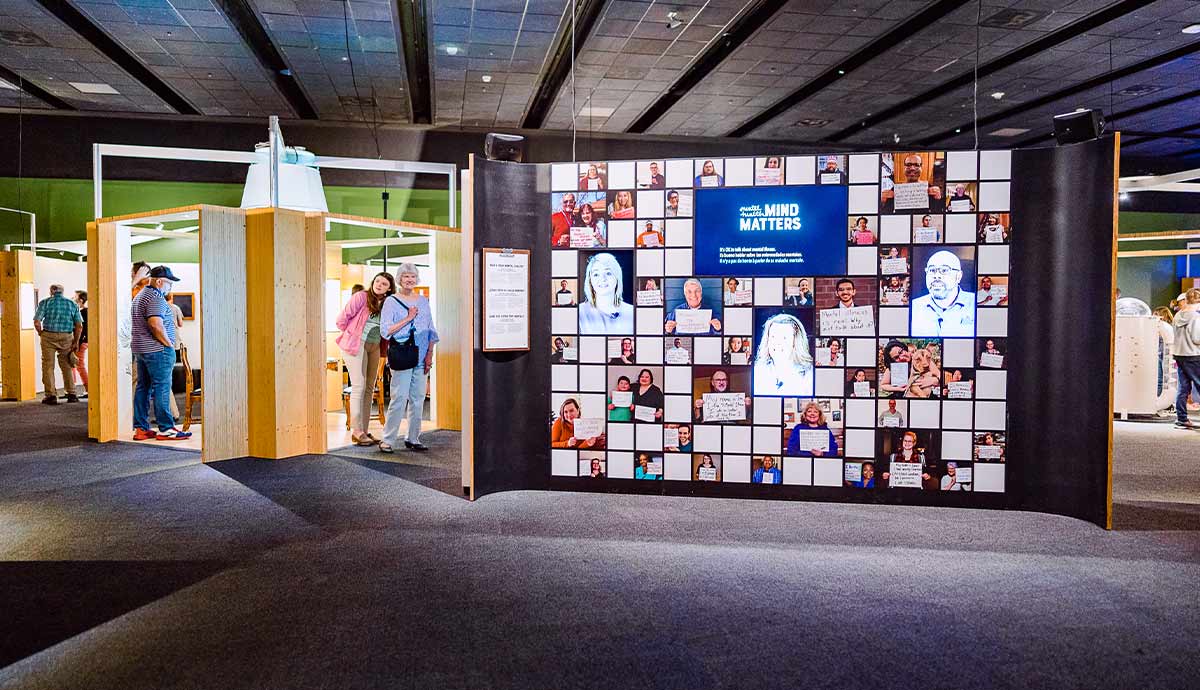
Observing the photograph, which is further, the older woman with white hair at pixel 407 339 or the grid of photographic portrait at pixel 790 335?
the older woman with white hair at pixel 407 339

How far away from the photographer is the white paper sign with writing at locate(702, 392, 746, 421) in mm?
5070

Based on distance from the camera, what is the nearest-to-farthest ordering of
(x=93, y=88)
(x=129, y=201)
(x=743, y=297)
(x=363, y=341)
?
(x=743, y=297), (x=363, y=341), (x=93, y=88), (x=129, y=201)

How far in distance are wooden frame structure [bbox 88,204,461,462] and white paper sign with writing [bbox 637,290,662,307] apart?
3145 mm

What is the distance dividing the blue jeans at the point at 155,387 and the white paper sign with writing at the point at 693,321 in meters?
5.19

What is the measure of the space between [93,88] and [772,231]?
9.37 m

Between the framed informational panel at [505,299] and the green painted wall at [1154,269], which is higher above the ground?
the green painted wall at [1154,269]

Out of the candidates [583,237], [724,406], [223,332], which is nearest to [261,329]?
[223,332]

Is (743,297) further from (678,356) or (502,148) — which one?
(502,148)

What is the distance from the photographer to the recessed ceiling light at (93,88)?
Result: 9.62 meters

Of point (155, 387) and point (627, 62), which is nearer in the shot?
point (155, 387)

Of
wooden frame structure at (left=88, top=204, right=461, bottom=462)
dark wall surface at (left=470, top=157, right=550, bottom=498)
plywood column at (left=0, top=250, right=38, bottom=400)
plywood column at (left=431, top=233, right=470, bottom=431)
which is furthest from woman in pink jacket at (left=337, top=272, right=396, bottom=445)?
plywood column at (left=0, top=250, right=38, bottom=400)

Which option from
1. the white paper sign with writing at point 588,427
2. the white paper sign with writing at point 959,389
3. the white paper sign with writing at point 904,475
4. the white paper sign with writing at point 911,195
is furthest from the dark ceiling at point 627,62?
the white paper sign with writing at point 904,475

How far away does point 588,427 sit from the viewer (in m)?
5.25

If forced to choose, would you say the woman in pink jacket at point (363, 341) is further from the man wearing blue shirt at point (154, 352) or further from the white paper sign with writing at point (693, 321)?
the white paper sign with writing at point (693, 321)
